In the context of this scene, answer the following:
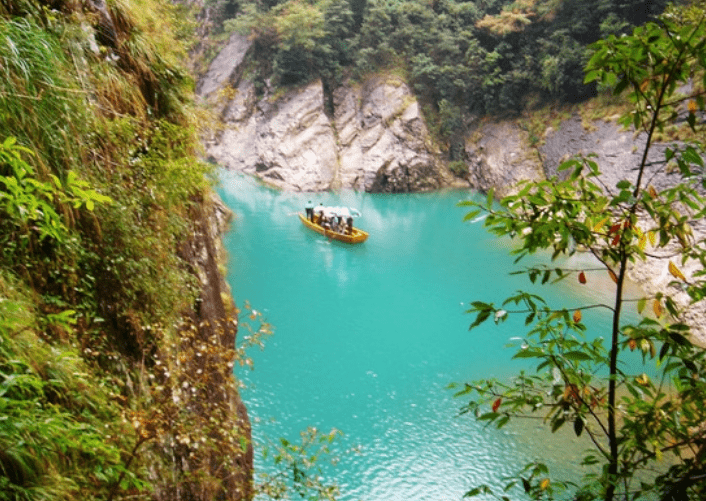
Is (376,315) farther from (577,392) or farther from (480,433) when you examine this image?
(577,392)

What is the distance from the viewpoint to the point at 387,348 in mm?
9883

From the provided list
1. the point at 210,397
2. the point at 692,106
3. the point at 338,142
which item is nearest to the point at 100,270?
the point at 210,397

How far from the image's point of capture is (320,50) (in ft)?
80.5

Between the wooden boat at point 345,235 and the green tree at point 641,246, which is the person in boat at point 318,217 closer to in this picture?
the wooden boat at point 345,235

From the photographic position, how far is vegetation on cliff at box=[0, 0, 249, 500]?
154cm

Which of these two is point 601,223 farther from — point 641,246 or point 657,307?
point 657,307

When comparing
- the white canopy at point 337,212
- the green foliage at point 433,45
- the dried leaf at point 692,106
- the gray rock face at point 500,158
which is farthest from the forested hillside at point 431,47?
the dried leaf at point 692,106

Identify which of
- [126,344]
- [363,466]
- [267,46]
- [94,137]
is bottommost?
[363,466]

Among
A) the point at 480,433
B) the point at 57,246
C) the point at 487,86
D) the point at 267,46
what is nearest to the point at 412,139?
the point at 487,86

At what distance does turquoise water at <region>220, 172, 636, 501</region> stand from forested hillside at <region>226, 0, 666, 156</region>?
27.3 feet

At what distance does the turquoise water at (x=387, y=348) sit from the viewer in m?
6.86

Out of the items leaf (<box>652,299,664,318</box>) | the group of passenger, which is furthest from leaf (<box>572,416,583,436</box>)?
the group of passenger

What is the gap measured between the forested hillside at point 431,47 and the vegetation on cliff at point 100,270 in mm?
20901

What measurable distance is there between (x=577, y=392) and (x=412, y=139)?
23.1m
